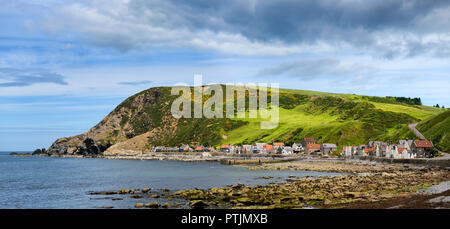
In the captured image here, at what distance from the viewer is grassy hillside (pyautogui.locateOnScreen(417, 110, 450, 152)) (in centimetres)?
13462

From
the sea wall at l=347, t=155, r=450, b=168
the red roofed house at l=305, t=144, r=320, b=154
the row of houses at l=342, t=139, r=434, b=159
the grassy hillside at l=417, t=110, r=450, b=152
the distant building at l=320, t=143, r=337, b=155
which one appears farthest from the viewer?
the red roofed house at l=305, t=144, r=320, b=154

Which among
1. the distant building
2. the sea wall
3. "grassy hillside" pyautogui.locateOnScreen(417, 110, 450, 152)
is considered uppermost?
"grassy hillside" pyautogui.locateOnScreen(417, 110, 450, 152)

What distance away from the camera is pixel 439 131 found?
147 meters

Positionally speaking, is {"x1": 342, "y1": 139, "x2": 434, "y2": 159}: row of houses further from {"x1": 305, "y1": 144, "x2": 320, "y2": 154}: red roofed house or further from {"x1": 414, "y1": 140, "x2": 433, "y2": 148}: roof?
{"x1": 305, "y1": 144, "x2": 320, "y2": 154}: red roofed house

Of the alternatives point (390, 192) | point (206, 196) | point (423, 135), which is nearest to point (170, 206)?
point (206, 196)

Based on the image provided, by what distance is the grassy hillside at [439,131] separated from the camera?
134625 mm

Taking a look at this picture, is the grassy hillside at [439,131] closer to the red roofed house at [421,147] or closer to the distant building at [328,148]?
the red roofed house at [421,147]

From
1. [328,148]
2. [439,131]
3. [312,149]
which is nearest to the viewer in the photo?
[439,131]

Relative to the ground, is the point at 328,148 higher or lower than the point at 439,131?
lower

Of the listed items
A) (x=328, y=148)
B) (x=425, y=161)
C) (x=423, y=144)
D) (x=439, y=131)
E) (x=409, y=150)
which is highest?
(x=439, y=131)

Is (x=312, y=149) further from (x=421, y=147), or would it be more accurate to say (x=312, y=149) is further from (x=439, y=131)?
(x=421, y=147)

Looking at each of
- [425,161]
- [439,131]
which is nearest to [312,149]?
[439,131]

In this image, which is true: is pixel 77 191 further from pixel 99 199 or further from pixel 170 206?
pixel 170 206

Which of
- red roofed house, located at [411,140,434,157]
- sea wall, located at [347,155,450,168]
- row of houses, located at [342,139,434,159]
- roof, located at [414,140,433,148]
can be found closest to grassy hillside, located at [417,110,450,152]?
roof, located at [414,140,433,148]
